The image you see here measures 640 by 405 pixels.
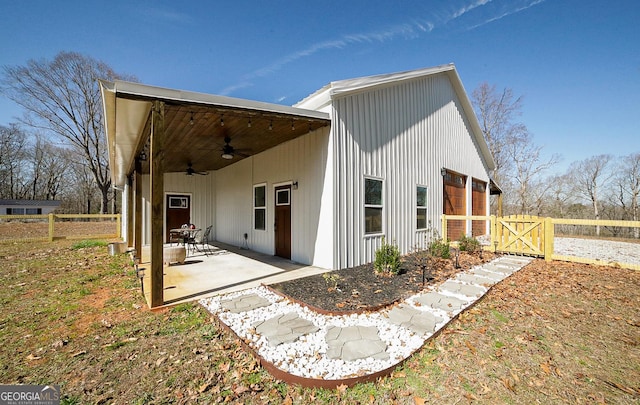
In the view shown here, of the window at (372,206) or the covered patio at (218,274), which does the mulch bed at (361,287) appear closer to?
the covered patio at (218,274)

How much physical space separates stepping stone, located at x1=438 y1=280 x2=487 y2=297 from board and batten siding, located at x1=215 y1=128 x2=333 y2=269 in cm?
231

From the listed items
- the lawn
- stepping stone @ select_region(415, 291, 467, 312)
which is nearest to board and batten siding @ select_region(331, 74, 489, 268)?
stepping stone @ select_region(415, 291, 467, 312)

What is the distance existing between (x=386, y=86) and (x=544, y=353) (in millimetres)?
6388

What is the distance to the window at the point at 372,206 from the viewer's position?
6.35 m

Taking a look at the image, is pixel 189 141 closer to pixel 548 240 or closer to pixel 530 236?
pixel 548 240

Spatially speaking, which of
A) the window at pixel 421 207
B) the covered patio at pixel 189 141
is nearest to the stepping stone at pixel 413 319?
the covered patio at pixel 189 141

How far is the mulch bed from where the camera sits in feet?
12.5

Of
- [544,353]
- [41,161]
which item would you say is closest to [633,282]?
[544,353]

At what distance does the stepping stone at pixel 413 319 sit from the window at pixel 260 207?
535 cm

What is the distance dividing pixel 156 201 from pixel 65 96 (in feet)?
81.2

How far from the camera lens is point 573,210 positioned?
75.0 feet

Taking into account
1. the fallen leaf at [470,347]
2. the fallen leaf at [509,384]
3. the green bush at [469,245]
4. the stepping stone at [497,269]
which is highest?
the green bush at [469,245]

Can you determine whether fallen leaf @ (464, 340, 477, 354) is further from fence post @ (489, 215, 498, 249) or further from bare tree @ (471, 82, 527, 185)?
bare tree @ (471, 82, 527, 185)

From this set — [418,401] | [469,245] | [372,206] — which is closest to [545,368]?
[418,401]
